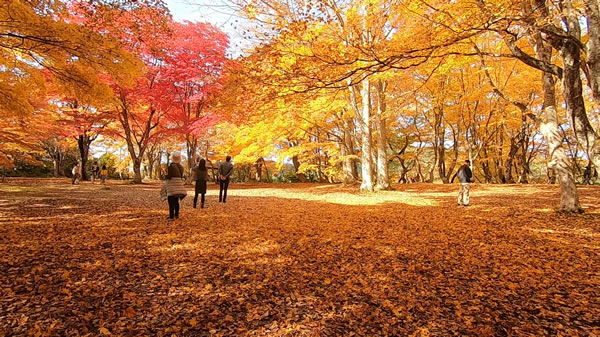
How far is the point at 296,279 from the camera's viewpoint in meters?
3.45

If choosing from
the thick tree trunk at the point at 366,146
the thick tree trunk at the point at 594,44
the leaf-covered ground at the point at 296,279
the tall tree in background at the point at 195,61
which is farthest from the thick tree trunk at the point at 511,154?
the tall tree in background at the point at 195,61

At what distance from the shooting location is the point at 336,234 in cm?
566

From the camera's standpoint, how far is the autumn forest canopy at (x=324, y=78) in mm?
5223

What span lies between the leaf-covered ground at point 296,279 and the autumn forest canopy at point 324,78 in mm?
2925

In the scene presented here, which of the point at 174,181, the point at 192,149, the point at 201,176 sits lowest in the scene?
the point at 174,181

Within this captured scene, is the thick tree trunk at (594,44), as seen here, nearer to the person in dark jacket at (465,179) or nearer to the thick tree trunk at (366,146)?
the person in dark jacket at (465,179)

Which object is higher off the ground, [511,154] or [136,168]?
[511,154]

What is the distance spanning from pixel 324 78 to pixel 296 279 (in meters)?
3.72

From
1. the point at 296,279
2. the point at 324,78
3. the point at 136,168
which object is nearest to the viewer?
the point at 296,279

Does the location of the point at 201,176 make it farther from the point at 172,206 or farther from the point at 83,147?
the point at 83,147

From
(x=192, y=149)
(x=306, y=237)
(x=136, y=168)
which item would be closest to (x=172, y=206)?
(x=306, y=237)

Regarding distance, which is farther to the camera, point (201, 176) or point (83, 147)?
point (83, 147)

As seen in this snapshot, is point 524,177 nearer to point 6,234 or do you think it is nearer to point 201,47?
point 201,47

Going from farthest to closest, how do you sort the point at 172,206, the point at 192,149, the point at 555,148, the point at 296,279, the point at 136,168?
1. the point at 136,168
2. the point at 192,149
3. the point at 555,148
4. the point at 172,206
5. the point at 296,279
